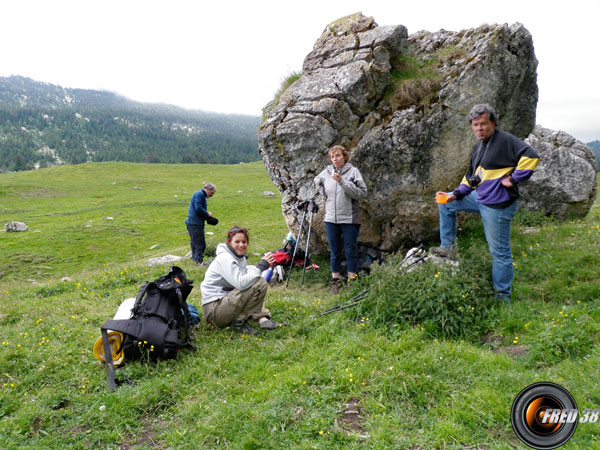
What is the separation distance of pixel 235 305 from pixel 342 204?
11.6 feet

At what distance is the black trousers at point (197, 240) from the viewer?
560 inches

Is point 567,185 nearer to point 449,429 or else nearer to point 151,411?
point 449,429

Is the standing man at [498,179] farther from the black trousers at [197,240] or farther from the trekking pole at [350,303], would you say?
the black trousers at [197,240]

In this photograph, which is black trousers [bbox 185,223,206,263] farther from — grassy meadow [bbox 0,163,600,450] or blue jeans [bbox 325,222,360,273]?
blue jeans [bbox 325,222,360,273]

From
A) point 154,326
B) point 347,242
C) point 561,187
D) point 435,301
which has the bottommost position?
point 154,326

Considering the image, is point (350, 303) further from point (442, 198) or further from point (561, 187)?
point (561, 187)

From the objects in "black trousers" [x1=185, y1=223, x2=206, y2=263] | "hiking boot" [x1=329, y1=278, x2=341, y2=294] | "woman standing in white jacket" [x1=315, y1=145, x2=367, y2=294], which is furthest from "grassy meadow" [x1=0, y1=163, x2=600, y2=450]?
"black trousers" [x1=185, y1=223, x2=206, y2=263]

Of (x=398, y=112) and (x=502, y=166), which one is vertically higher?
(x=398, y=112)

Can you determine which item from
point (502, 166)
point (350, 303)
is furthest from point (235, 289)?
point (502, 166)

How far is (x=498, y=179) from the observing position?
6527 millimetres

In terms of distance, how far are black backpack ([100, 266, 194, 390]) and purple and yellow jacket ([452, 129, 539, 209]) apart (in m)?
5.86

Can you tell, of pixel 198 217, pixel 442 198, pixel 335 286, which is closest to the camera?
pixel 442 198

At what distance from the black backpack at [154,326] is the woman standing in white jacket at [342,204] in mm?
3924

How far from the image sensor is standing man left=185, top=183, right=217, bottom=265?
1381 centimetres
